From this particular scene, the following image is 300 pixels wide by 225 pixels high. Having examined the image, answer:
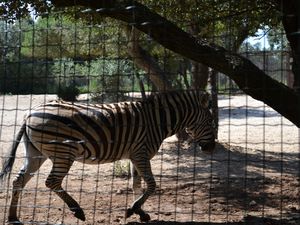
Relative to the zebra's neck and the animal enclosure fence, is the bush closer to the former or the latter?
the animal enclosure fence

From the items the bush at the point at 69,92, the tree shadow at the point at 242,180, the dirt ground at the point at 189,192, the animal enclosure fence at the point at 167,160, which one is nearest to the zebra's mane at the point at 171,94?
the animal enclosure fence at the point at 167,160

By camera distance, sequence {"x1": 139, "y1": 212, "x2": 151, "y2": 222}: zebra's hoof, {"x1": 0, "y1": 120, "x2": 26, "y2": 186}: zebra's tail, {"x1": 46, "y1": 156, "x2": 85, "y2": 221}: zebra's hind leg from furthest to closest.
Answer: {"x1": 139, "y1": 212, "x2": 151, "y2": 222}: zebra's hoof → {"x1": 0, "y1": 120, "x2": 26, "y2": 186}: zebra's tail → {"x1": 46, "y1": 156, "x2": 85, "y2": 221}: zebra's hind leg

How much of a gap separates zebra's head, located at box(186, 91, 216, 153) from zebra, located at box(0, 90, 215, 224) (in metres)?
0.19

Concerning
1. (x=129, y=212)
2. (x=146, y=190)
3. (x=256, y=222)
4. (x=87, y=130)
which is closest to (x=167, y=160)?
(x=146, y=190)

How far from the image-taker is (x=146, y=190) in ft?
22.7

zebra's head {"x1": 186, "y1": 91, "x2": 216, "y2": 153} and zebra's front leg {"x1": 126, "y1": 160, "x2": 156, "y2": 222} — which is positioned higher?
zebra's head {"x1": 186, "y1": 91, "x2": 216, "y2": 153}

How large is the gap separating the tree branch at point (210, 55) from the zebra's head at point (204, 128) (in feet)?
5.18

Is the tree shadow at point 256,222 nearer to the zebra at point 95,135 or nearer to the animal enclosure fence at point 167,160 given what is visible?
the animal enclosure fence at point 167,160

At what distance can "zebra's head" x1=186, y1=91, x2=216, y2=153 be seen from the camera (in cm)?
781

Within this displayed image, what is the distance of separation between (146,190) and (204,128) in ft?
4.65

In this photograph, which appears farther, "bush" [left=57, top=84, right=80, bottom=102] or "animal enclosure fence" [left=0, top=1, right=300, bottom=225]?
"bush" [left=57, top=84, right=80, bottom=102]

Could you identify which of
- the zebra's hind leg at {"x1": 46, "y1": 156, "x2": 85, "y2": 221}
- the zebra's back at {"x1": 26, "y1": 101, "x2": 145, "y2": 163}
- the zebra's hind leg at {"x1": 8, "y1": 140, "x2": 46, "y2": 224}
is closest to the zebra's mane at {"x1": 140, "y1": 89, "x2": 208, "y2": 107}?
the zebra's back at {"x1": 26, "y1": 101, "x2": 145, "y2": 163}

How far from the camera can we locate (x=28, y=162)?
688cm

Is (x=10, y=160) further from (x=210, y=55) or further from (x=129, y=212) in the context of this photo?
(x=210, y=55)
